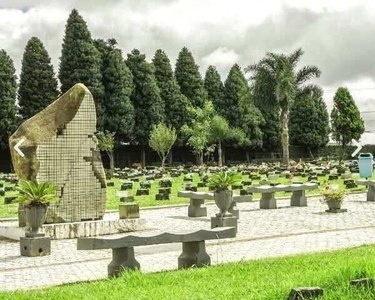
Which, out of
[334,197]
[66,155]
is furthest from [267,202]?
[66,155]

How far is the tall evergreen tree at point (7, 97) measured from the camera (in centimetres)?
5216

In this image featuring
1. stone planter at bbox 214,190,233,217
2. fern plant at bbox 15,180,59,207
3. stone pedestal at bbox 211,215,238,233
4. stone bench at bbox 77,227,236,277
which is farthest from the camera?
stone planter at bbox 214,190,233,217

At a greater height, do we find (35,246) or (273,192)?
(273,192)

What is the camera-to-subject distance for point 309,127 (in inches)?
2773

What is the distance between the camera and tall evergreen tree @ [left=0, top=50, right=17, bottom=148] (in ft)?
171

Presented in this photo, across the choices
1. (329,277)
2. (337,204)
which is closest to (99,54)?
(337,204)

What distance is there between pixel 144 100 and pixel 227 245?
47.4 meters

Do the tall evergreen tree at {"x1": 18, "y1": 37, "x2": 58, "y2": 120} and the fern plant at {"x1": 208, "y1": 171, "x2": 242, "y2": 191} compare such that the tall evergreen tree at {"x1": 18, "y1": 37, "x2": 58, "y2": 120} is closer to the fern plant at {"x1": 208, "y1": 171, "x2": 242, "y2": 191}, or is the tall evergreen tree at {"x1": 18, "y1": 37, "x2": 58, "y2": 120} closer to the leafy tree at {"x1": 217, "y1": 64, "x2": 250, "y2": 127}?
the leafy tree at {"x1": 217, "y1": 64, "x2": 250, "y2": 127}

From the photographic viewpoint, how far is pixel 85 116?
14.6m

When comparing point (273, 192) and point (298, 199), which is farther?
point (298, 199)

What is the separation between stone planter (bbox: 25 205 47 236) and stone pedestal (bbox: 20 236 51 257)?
0.14 metres

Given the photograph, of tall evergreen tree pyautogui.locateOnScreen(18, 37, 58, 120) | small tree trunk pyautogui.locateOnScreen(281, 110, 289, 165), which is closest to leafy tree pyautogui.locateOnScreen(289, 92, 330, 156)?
small tree trunk pyautogui.locateOnScreen(281, 110, 289, 165)

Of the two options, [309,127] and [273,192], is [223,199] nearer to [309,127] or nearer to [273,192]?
[273,192]

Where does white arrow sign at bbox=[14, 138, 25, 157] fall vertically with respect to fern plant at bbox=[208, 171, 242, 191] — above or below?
above
